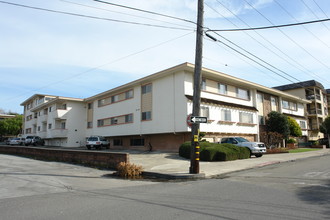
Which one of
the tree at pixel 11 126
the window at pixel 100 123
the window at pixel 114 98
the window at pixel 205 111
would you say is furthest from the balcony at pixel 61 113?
the tree at pixel 11 126

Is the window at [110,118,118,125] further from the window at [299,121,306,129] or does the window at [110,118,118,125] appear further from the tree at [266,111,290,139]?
the window at [299,121,306,129]

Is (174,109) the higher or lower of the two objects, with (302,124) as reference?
higher

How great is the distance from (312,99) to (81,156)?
4607 centimetres

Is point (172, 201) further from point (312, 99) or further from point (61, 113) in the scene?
point (312, 99)

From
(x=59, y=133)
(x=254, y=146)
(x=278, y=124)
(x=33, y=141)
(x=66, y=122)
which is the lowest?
(x=254, y=146)

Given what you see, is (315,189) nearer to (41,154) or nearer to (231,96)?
(41,154)

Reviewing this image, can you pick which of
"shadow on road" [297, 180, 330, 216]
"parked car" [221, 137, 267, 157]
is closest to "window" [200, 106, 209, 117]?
"parked car" [221, 137, 267, 157]

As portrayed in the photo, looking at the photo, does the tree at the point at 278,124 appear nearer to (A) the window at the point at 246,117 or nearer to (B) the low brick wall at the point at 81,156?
(A) the window at the point at 246,117

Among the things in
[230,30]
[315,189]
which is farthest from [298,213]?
[230,30]

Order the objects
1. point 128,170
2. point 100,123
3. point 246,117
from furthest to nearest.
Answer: point 100,123, point 246,117, point 128,170

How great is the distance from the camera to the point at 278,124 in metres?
32.9

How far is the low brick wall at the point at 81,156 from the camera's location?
14481 millimetres

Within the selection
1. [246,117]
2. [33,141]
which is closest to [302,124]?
[246,117]

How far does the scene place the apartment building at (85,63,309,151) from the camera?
79.7 ft
